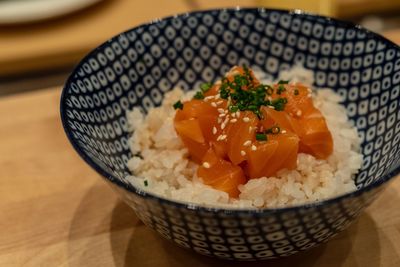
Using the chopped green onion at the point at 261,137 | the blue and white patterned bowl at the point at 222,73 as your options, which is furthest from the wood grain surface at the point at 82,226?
the chopped green onion at the point at 261,137

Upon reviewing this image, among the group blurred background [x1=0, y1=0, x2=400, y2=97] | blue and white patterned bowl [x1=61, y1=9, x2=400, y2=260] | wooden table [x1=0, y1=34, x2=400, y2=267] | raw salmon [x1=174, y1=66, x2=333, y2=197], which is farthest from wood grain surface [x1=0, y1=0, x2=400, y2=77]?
raw salmon [x1=174, y1=66, x2=333, y2=197]

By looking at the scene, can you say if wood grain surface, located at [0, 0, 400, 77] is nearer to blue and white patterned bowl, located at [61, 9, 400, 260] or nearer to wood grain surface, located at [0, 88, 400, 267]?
blue and white patterned bowl, located at [61, 9, 400, 260]

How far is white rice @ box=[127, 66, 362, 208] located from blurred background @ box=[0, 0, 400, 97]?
717 mm

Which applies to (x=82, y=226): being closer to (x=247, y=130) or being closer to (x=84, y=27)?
(x=247, y=130)

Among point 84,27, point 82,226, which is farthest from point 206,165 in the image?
point 84,27

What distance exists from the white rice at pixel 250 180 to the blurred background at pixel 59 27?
2.35 feet

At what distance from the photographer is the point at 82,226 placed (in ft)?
3.86

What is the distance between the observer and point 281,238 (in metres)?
0.86

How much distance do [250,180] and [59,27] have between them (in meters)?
1.42

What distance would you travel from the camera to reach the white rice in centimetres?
104

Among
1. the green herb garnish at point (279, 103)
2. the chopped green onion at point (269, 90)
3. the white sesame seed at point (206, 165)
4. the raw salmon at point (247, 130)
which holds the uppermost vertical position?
the chopped green onion at point (269, 90)

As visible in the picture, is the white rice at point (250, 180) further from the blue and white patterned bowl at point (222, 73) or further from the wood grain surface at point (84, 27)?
the wood grain surface at point (84, 27)

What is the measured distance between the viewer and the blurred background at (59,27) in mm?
2025

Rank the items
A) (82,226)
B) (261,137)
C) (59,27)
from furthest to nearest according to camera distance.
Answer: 1. (59,27)
2. (82,226)
3. (261,137)
